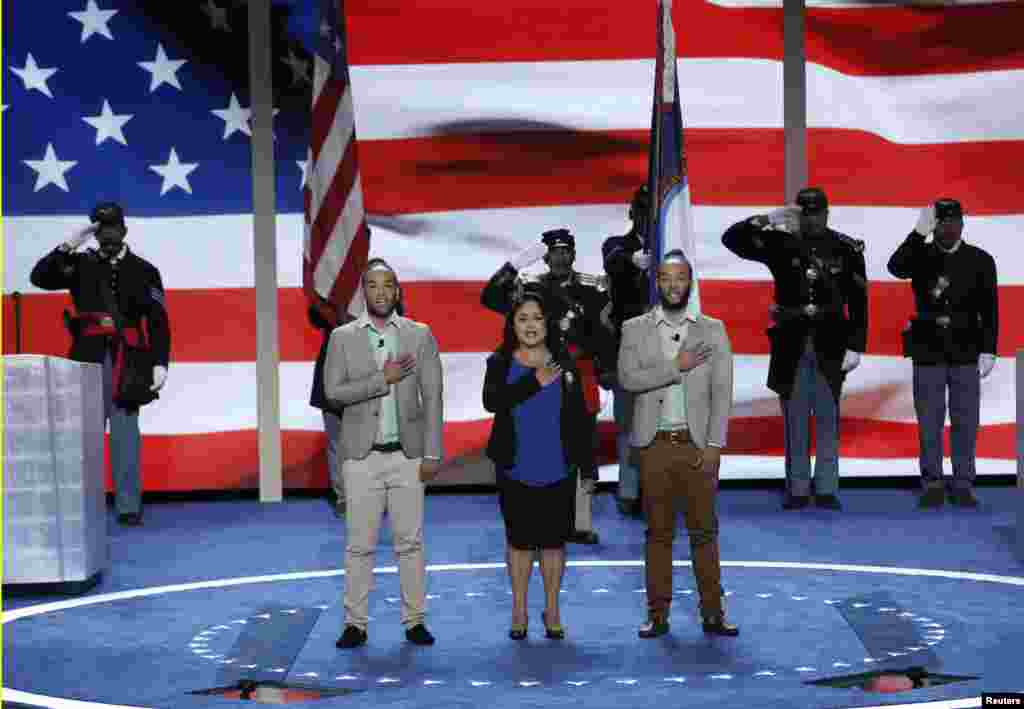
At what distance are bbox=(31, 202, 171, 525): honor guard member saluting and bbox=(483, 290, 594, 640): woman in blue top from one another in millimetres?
4066

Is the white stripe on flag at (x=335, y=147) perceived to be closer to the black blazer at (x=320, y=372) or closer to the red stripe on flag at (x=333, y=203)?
the red stripe on flag at (x=333, y=203)

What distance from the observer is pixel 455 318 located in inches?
466

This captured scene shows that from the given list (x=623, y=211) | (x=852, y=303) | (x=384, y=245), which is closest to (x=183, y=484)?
(x=384, y=245)

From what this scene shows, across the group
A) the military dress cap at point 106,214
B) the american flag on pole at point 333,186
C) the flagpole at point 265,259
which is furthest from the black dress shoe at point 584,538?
the military dress cap at point 106,214

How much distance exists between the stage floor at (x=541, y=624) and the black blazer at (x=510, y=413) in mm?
673

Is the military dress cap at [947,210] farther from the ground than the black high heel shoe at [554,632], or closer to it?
farther from the ground

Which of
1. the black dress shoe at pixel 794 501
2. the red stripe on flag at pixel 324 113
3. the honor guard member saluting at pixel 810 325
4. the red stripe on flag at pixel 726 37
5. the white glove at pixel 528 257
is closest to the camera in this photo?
the white glove at pixel 528 257

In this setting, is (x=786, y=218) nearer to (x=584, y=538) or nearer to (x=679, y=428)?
(x=584, y=538)

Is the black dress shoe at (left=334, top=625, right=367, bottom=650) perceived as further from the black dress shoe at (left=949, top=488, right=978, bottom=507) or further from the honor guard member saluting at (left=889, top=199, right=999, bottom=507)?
the black dress shoe at (left=949, top=488, right=978, bottom=507)

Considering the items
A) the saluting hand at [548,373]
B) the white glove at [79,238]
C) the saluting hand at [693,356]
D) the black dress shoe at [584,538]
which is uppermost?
the white glove at [79,238]

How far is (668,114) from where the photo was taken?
7.62 m

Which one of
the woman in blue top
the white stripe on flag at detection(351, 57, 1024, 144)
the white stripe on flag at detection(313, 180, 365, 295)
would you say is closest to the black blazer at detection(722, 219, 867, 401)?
the white stripe on flag at detection(351, 57, 1024, 144)

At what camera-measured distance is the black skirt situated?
692cm

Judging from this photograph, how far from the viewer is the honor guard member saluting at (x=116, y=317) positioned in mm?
10406
